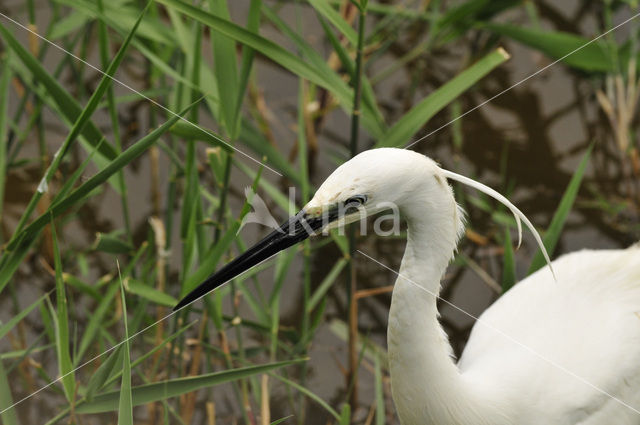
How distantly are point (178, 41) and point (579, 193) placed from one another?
119 centimetres

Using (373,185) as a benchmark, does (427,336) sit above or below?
below

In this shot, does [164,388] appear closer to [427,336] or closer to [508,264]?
[427,336]

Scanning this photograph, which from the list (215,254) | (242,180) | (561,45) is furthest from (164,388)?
(561,45)

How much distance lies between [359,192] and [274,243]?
14cm

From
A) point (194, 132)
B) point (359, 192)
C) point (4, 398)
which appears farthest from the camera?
point (194, 132)

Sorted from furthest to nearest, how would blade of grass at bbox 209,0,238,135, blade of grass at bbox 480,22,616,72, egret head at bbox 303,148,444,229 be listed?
1. blade of grass at bbox 480,22,616,72
2. blade of grass at bbox 209,0,238,135
3. egret head at bbox 303,148,444,229

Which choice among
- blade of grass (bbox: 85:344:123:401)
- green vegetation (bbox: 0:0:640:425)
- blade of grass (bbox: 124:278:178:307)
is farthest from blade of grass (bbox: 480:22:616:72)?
blade of grass (bbox: 85:344:123:401)

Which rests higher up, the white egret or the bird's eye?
the bird's eye

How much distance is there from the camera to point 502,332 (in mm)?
1450

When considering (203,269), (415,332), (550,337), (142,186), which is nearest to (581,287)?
(550,337)

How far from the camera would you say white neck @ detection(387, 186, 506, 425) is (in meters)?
1.08

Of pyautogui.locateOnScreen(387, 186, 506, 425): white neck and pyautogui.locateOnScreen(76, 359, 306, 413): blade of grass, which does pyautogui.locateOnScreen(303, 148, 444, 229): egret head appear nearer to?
pyautogui.locateOnScreen(387, 186, 506, 425): white neck

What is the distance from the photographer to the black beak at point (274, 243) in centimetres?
102

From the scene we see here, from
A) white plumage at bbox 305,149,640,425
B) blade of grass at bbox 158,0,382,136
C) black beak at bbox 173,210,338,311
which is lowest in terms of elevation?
white plumage at bbox 305,149,640,425
